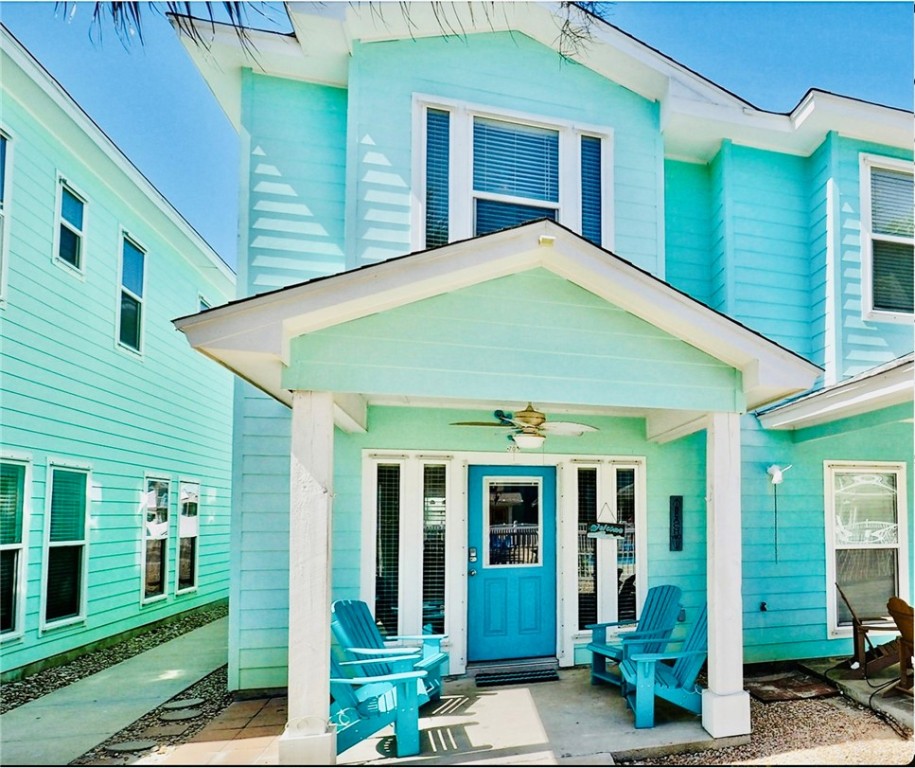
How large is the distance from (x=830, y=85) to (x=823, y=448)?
3.78 m

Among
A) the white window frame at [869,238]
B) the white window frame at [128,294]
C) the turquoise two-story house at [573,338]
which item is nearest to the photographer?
the turquoise two-story house at [573,338]

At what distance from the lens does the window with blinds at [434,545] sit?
563 cm

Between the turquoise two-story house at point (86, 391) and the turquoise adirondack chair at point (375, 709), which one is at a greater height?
the turquoise two-story house at point (86, 391)

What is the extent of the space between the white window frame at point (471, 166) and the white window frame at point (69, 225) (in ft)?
13.1

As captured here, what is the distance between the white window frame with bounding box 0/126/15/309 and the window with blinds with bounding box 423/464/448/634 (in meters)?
4.36

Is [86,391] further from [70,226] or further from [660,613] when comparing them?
[660,613]

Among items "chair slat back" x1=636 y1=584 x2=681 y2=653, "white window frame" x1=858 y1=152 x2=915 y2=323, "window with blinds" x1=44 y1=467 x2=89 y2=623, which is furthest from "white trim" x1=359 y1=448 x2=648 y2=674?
"window with blinds" x1=44 y1=467 x2=89 y2=623

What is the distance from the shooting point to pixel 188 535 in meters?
9.32

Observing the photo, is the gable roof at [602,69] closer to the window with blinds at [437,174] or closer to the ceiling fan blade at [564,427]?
the window with blinds at [437,174]

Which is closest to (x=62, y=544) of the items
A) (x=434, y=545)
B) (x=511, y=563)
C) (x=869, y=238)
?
(x=434, y=545)

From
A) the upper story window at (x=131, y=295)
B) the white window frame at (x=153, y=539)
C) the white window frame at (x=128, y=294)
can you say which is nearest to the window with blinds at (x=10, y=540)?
the white window frame at (x=153, y=539)

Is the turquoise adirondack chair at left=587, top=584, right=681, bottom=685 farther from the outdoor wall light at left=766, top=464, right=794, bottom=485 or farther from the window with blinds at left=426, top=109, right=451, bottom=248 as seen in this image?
the window with blinds at left=426, top=109, right=451, bottom=248

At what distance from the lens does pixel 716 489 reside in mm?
4484

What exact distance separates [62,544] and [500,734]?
5.06 metres
